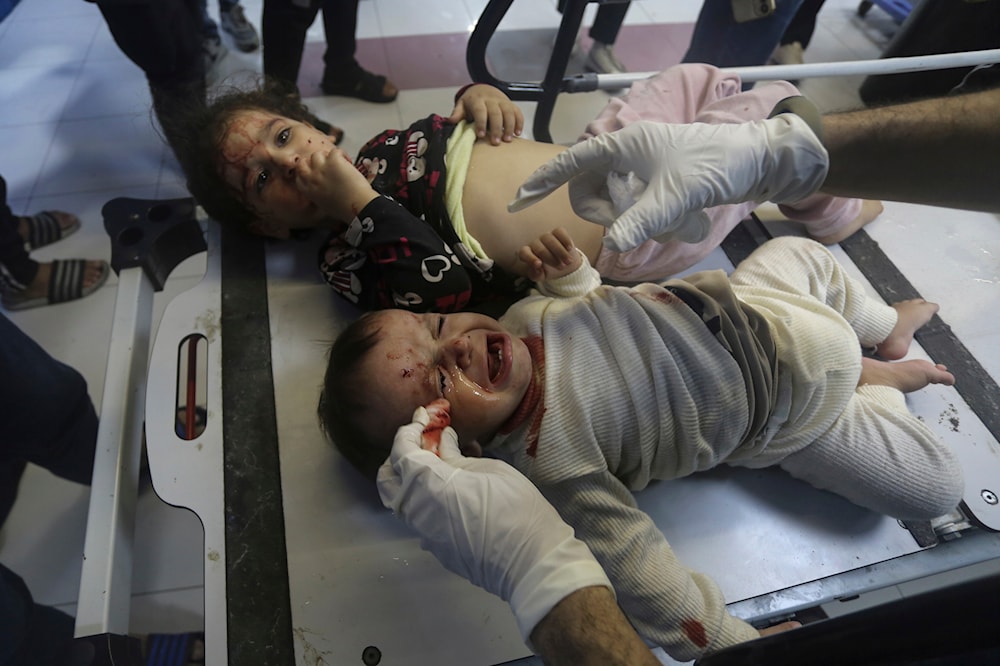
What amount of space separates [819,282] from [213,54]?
210cm

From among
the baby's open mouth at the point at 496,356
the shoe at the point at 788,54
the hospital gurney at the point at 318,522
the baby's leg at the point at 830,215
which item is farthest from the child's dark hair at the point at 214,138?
the shoe at the point at 788,54

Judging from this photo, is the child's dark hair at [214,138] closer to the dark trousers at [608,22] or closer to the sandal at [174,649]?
the sandal at [174,649]

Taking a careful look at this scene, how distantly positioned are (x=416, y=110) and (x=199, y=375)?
1.19 meters

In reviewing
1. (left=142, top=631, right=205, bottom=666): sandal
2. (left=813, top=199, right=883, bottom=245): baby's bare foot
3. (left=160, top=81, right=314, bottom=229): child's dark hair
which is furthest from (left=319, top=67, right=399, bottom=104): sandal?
(left=142, top=631, right=205, bottom=666): sandal

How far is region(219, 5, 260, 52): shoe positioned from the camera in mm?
2141

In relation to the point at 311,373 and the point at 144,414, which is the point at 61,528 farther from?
the point at 311,373

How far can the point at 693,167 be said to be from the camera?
77 cm

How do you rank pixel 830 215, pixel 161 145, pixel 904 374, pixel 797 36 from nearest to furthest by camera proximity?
pixel 904 374 < pixel 830 215 < pixel 161 145 < pixel 797 36

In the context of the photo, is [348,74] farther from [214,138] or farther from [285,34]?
[214,138]

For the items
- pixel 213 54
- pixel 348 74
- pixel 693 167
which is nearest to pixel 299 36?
pixel 348 74

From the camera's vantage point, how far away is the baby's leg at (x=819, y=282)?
110 centimetres

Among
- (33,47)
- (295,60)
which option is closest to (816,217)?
(295,60)

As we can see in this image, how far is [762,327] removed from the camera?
94cm

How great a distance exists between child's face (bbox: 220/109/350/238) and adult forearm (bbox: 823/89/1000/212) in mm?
903
